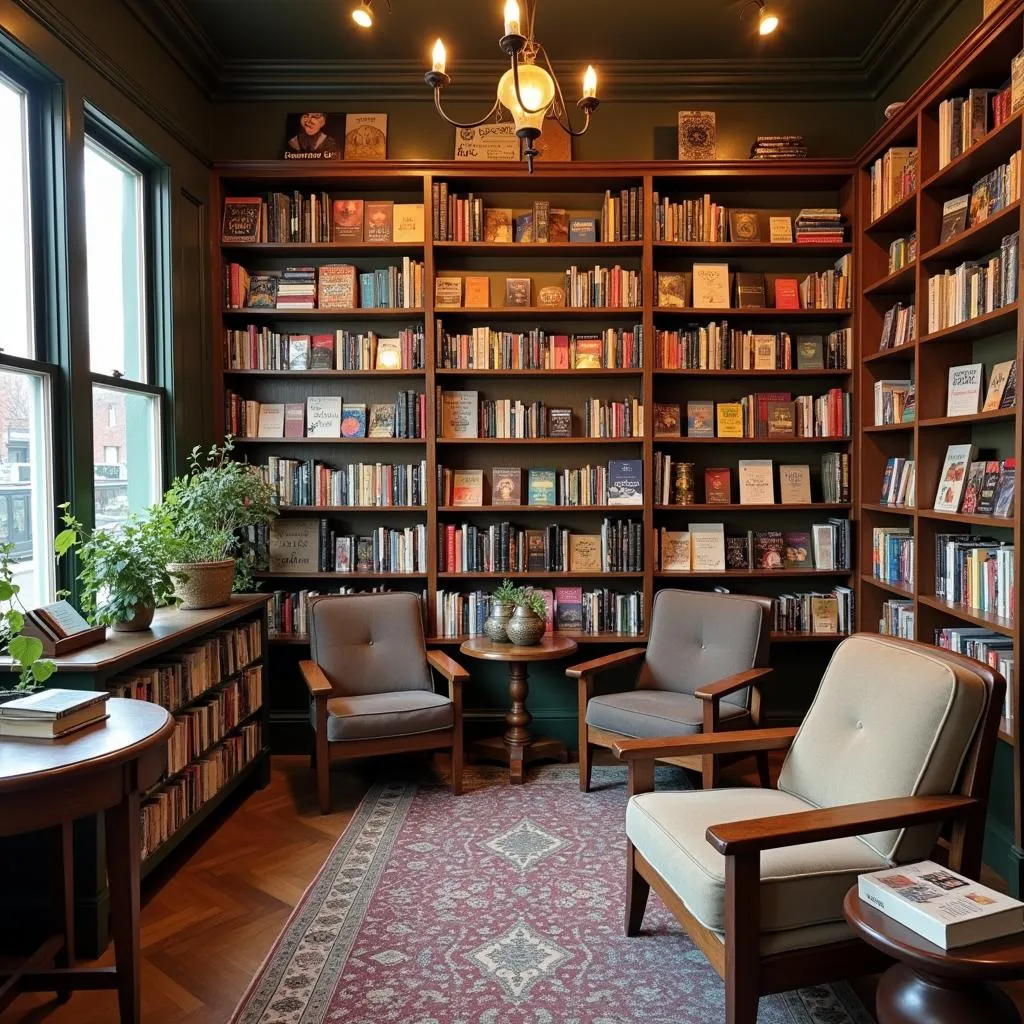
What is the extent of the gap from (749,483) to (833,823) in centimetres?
258

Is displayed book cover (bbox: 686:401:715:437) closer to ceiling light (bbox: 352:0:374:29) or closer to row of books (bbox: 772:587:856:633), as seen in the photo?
row of books (bbox: 772:587:856:633)

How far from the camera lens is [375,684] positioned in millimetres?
3721

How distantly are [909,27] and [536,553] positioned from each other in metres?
2.97

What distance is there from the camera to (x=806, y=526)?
425 cm

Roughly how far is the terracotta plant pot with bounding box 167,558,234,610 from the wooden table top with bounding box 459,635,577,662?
3.69 ft

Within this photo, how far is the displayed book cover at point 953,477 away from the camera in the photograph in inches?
119

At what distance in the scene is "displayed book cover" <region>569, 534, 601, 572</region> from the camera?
163 inches

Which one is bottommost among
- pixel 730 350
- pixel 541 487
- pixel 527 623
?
pixel 527 623

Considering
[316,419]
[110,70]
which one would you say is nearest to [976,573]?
[316,419]

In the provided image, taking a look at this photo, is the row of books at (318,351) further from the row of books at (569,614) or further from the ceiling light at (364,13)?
the ceiling light at (364,13)

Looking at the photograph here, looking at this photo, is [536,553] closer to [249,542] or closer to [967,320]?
[249,542]

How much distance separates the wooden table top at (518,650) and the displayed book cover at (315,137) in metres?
2.56

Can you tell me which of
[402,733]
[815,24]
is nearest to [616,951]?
[402,733]

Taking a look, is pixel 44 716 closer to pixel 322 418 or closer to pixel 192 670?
pixel 192 670
